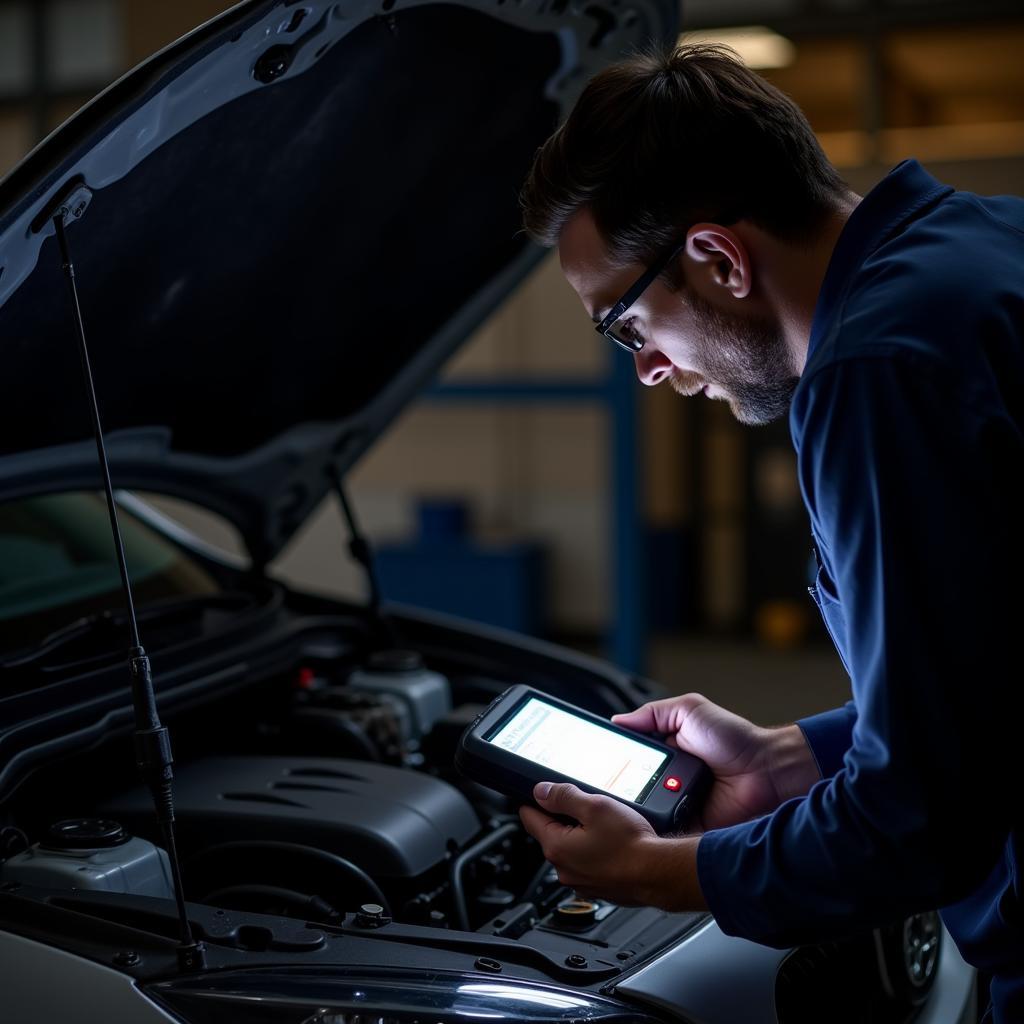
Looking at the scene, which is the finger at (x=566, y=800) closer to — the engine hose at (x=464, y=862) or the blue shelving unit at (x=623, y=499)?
the engine hose at (x=464, y=862)

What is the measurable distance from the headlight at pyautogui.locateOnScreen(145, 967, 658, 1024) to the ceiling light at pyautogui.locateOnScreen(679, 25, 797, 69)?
6279 millimetres

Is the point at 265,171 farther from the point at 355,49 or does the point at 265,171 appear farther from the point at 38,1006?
the point at 38,1006

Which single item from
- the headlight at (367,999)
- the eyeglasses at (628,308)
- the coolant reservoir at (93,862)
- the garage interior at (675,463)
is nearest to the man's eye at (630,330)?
the eyeglasses at (628,308)

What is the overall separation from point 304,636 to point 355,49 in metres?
1.10

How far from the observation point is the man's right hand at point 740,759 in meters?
1.63

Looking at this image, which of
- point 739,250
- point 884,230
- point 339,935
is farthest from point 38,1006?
point 884,230

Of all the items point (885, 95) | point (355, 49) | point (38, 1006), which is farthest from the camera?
point (885, 95)

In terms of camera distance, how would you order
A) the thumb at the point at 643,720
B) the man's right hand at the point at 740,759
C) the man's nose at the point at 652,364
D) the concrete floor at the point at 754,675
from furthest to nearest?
the concrete floor at the point at 754,675 < the thumb at the point at 643,720 < the man's right hand at the point at 740,759 < the man's nose at the point at 652,364

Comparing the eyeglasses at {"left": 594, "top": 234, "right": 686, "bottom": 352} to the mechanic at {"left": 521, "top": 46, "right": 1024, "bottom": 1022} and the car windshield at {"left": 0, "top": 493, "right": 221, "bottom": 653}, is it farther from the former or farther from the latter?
the car windshield at {"left": 0, "top": 493, "right": 221, "bottom": 653}

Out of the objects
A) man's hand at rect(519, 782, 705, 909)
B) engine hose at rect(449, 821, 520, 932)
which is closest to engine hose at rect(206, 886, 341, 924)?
engine hose at rect(449, 821, 520, 932)

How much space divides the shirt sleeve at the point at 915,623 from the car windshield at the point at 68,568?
1.34m

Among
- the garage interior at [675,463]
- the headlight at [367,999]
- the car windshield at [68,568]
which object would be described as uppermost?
the car windshield at [68,568]

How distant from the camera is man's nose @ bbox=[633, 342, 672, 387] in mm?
1461

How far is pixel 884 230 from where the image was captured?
1238mm
